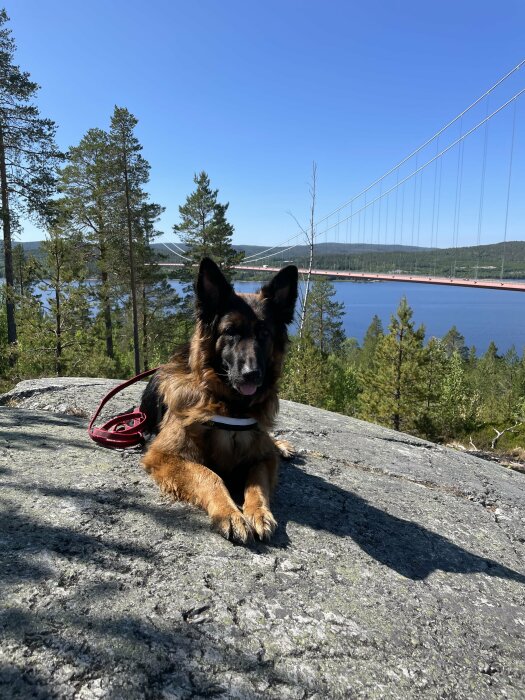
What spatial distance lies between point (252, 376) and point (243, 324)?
533 millimetres

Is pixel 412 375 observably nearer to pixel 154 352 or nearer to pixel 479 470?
pixel 154 352

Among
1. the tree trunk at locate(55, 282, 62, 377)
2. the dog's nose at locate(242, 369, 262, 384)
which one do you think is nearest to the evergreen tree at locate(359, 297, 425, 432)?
the tree trunk at locate(55, 282, 62, 377)

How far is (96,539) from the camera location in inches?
98.3

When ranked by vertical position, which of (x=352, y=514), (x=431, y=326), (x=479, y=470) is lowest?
(x=431, y=326)

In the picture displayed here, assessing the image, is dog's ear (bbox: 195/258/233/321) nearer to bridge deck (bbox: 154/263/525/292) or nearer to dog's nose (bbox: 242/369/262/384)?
dog's nose (bbox: 242/369/262/384)

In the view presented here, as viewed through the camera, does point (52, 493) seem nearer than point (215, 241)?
Yes

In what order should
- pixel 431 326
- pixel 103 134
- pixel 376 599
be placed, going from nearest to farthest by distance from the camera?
pixel 376 599 → pixel 103 134 → pixel 431 326

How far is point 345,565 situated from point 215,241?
3121cm

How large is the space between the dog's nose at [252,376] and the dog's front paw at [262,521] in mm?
895

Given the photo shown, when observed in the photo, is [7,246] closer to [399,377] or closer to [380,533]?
[380,533]

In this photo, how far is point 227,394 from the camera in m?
3.61

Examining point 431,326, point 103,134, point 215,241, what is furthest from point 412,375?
point 431,326

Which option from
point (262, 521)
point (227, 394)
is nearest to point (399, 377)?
point (227, 394)

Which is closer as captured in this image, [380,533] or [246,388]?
[380,533]
